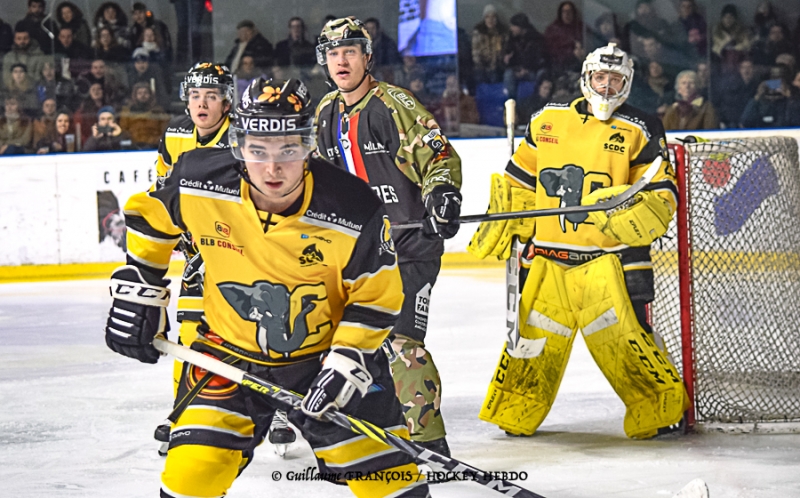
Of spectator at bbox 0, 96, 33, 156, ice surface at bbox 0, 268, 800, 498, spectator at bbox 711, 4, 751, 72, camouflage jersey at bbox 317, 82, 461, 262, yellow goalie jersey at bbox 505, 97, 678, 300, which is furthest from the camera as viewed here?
spectator at bbox 711, 4, 751, 72

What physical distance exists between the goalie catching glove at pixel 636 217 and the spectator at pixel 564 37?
4.71m

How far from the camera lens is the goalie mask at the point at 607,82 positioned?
3.68 meters

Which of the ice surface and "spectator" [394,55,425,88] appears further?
"spectator" [394,55,425,88]

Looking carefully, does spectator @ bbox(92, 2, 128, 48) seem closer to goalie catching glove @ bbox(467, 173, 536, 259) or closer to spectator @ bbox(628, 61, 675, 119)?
spectator @ bbox(628, 61, 675, 119)

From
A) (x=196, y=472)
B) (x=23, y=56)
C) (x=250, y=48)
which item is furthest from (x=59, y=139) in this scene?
(x=196, y=472)

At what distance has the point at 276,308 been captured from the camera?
2.19 meters

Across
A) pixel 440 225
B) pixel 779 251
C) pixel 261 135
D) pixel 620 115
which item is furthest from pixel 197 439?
pixel 779 251

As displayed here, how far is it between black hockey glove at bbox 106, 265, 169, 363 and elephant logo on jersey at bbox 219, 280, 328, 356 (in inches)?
6.5

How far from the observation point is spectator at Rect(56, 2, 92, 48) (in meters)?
8.25

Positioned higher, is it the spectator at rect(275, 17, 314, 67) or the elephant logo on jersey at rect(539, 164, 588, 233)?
the spectator at rect(275, 17, 314, 67)

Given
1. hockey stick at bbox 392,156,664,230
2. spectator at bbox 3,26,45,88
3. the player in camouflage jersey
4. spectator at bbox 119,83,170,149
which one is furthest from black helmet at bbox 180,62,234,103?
spectator at bbox 3,26,45,88

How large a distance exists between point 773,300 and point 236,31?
5338 mm

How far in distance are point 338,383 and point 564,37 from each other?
6.43 metres

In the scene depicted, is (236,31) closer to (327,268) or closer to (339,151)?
(339,151)
